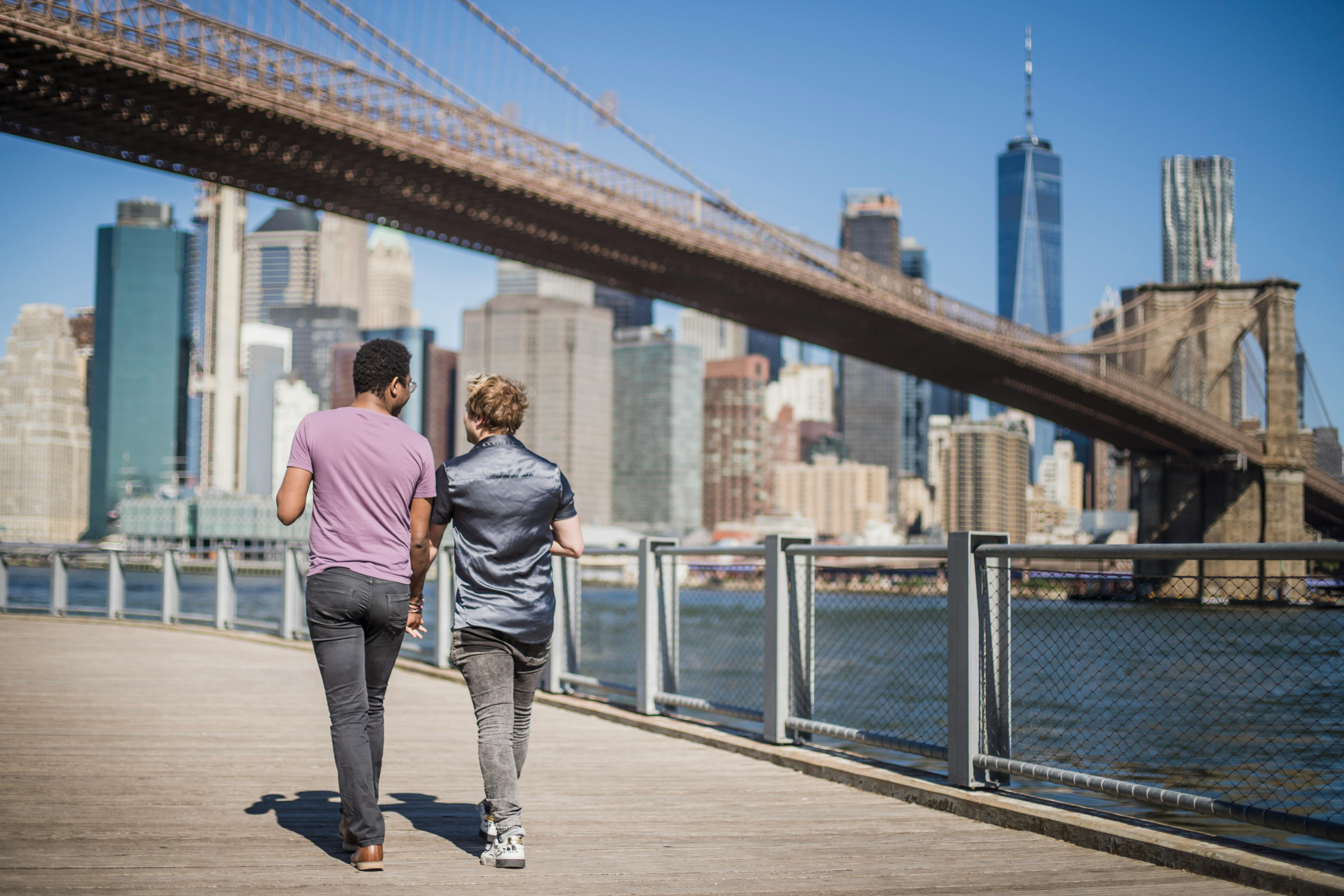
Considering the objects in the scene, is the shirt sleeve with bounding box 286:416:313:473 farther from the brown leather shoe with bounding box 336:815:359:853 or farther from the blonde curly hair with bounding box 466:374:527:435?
the brown leather shoe with bounding box 336:815:359:853

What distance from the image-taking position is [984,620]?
4.41 meters

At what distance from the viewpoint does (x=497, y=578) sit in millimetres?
3543

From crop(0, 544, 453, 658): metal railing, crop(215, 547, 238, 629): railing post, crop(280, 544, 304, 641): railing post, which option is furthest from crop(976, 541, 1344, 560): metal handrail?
crop(215, 547, 238, 629): railing post

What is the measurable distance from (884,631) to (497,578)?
15.1 ft

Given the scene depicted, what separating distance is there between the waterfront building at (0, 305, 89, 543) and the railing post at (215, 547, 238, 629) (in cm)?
13615

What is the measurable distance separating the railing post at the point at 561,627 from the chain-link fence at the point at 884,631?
4.79ft

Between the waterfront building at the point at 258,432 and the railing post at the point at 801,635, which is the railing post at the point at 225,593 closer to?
the railing post at the point at 801,635

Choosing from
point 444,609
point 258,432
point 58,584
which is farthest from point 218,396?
point 444,609

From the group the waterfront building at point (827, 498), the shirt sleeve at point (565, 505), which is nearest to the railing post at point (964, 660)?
the shirt sleeve at point (565, 505)

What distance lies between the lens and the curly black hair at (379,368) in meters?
3.66

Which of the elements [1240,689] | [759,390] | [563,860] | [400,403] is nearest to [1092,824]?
[563,860]

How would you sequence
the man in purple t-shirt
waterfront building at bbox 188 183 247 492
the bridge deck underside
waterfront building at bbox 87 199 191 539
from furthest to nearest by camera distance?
waterfront building at bbox 188 183 247 492 < waterfront building at bbox 87 199 191 539 < the bridge deck underside < the man in purple t-shirt

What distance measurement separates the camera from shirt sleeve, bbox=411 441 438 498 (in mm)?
3586

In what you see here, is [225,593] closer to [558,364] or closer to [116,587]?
[116,587]
